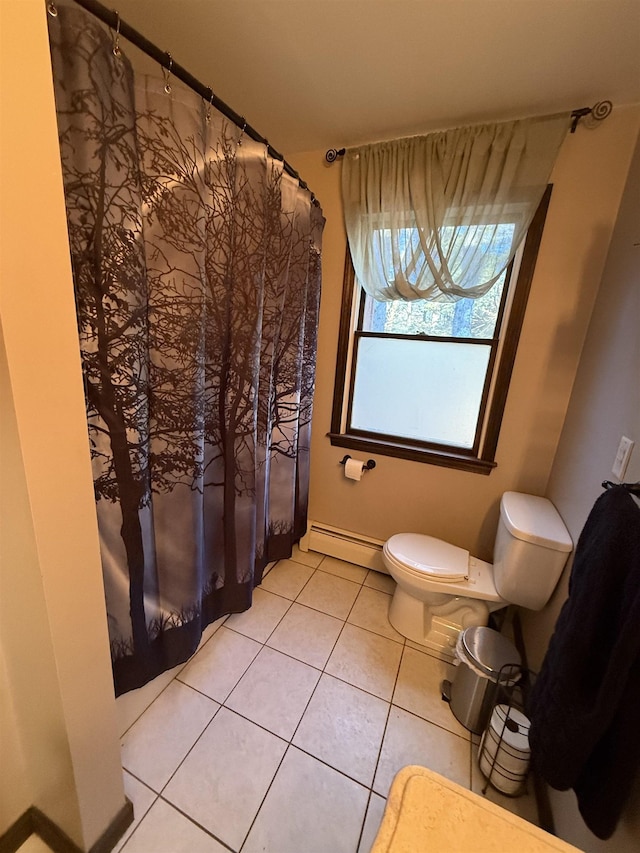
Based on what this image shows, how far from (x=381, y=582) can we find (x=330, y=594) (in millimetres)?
342

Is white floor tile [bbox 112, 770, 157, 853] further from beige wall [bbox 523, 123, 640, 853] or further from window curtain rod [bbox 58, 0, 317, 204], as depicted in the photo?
window curtain rod [bbox 58, 0, 317, 204]

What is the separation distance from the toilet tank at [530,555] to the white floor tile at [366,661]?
0.60m

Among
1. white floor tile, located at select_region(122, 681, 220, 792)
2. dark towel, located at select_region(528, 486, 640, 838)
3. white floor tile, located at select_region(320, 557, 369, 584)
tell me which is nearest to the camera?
dark towel, located at select_region(528, 486, 640, 838)

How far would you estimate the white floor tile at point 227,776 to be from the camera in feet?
3.41

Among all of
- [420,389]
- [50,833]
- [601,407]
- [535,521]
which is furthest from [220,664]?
[601,407]

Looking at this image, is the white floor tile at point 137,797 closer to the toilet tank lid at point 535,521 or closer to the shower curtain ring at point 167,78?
the toilet tank lid at point 535,521

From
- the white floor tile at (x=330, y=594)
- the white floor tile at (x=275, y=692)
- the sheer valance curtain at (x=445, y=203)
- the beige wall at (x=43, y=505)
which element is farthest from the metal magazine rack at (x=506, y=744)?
the sheer valance curtain at (x=445, y=203)

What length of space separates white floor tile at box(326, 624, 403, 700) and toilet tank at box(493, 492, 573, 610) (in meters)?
0.60

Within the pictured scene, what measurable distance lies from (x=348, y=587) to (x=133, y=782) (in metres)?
1.22

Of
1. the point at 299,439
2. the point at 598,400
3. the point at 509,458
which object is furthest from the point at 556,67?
the point at 299,439

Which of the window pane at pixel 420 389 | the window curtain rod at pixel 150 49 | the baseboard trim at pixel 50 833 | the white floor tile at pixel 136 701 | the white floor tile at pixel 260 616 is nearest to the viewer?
the window curtain rod at pixel 150 49

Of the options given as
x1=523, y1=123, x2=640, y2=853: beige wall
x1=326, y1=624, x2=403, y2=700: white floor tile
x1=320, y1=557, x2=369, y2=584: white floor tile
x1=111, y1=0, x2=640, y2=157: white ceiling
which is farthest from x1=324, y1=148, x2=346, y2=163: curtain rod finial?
x1=326, y1=624, x2=403, y2=700: white floor tile

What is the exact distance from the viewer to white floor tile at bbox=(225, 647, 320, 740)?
1.31 metres

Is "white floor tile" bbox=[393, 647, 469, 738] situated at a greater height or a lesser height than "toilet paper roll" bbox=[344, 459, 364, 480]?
lesser
